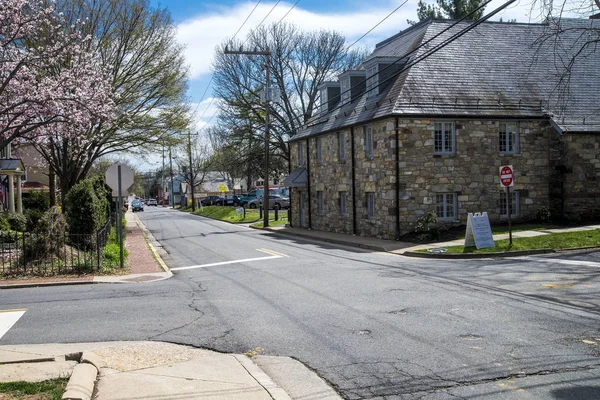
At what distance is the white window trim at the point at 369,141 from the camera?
77.8 feet

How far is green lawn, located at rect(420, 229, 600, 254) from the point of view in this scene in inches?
681

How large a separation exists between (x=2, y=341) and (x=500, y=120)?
20.1 m

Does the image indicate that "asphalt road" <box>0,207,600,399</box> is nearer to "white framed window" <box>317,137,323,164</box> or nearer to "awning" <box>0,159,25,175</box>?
"white framed window" <box>317,137,323,164</box>

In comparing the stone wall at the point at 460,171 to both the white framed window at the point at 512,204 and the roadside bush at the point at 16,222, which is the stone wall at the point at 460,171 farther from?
the roadside bush at the point at 16,222

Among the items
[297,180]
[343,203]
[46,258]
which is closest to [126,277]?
[46,258]

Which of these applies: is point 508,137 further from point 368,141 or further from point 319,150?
point 319,150

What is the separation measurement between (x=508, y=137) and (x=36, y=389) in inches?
844

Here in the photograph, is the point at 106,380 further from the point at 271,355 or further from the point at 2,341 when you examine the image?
the point at 2,341

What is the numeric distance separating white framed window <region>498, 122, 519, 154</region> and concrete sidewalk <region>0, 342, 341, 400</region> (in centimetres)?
1903

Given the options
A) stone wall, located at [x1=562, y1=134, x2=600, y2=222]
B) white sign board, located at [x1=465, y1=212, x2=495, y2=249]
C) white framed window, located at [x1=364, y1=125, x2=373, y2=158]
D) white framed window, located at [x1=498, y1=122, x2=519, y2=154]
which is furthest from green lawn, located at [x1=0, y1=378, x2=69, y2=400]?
stone wall, located at [x1=562, y1=134, x2=600, y2=222]

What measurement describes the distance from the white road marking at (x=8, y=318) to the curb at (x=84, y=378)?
2.44 m

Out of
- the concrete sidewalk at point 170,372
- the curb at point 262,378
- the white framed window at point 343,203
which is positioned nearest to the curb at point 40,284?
the concrete sidewalk at point 170,372

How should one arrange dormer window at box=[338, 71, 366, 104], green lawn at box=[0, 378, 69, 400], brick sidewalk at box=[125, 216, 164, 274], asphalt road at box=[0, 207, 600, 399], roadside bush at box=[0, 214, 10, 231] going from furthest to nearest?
dormer window at box=[338, 71, 366, 104] < roadside bush at box=[0, 214, 10, 231] < brick sidewalk at box=[125, 216, 164, 274] < asphalt road at box=[0, 207, 600, 399] < green lawn at box=[0, 378, 69, 400]

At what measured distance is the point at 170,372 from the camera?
6094 mm
